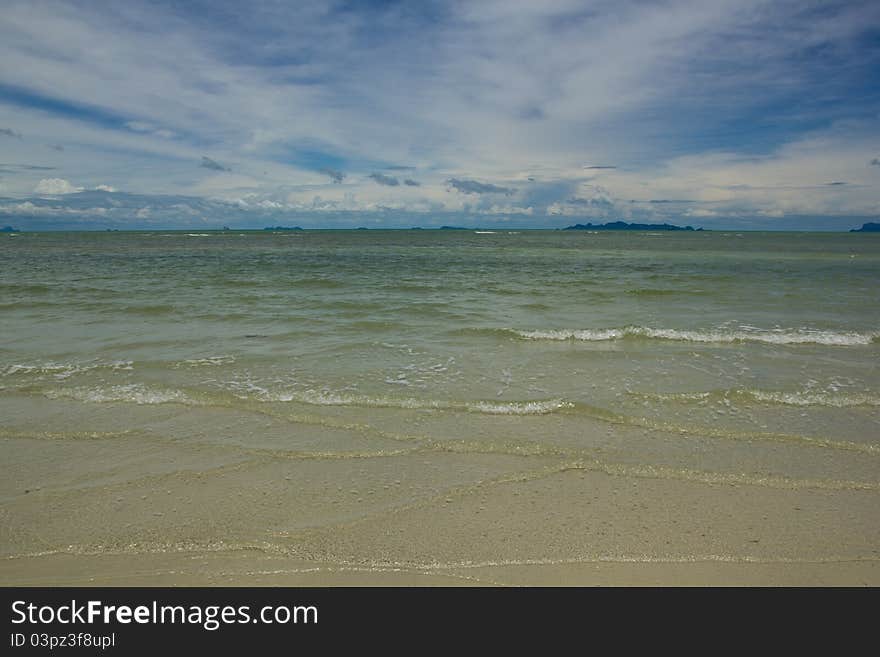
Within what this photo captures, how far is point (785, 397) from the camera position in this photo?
7.54 meters

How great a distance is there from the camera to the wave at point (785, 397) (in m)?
7.35

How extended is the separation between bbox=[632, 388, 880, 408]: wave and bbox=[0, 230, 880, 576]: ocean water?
0.05m

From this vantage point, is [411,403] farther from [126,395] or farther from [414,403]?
[126,395]

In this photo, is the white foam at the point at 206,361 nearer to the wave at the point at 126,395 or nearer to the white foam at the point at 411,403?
the wave at the point at 126,395

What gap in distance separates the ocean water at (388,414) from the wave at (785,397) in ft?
0.15

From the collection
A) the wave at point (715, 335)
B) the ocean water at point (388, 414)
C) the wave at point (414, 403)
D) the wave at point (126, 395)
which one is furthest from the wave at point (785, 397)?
the wave at point (126, 395)

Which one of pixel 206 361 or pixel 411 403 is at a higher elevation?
pixel 206 361

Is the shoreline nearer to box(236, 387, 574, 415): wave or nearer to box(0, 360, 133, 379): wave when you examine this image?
box(236, 387, 574, 415): wave

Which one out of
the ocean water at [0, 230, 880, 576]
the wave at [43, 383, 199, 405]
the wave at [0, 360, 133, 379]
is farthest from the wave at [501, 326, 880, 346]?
the wave at [0, 360, 133, 379]

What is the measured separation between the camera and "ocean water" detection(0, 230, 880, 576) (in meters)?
4.50

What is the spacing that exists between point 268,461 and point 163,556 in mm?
1674

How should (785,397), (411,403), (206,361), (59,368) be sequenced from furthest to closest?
1. (206,361)
2. (59,368)
3. (785,397)
4. (411,403)

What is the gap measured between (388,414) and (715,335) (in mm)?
8936

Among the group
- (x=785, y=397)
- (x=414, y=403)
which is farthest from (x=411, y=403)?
(x=785, y=397)
